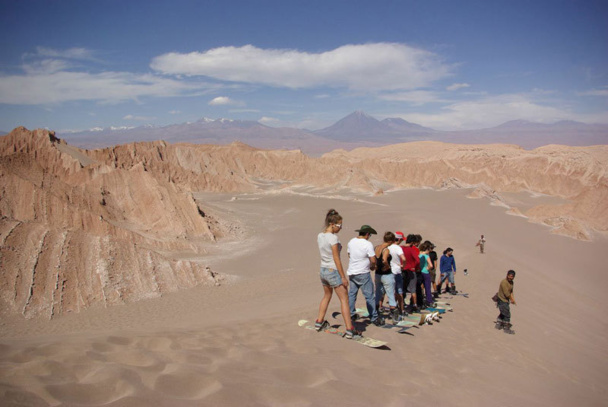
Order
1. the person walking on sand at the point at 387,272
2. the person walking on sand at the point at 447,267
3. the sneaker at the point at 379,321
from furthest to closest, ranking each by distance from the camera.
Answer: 1. the person walking on sand at the point at 447,267
2. the person walking on sand at the point at 387,272
3. the sneaker at the point at 379,321

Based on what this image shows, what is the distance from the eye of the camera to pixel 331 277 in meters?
5.34

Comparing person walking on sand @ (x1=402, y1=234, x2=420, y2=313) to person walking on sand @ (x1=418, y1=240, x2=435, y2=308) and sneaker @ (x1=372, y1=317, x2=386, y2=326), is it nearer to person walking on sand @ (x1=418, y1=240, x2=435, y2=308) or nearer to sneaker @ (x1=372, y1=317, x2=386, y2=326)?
person walking on sand @ (x1=418, y1=240, x2=435, y2=308)

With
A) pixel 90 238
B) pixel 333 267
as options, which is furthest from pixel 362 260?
pixel 90 238

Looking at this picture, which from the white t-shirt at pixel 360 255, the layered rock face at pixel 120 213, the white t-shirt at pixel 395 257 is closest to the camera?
the white t-shirt at pixel 360 255

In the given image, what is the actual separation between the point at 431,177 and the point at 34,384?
6834 centimetres

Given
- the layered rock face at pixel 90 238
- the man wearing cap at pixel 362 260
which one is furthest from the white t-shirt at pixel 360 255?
the layered rock face at pixel 90 238

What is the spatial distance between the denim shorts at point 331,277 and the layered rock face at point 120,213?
704 cm

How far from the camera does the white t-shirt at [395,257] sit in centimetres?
641

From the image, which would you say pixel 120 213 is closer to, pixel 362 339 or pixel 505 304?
pixel 362 339

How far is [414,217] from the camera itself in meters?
28.1

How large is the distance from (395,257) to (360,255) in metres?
1.13

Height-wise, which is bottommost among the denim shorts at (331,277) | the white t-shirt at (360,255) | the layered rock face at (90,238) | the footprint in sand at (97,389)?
the layered rock face at (90,238)

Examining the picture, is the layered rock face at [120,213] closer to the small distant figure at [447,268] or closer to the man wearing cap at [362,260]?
the small distant figure at [447,268]

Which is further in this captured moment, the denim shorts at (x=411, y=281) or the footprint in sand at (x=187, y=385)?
the denim shorts at (x=411, y=281)
